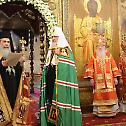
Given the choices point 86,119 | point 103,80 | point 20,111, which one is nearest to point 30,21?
point 20,111

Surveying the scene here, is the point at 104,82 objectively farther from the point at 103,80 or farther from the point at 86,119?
the point at 86,119

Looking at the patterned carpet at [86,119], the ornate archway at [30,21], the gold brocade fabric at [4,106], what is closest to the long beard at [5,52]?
the gold brocade fabric at [4,106]

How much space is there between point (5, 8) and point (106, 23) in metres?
2.48

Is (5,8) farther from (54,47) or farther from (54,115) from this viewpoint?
(54,115)

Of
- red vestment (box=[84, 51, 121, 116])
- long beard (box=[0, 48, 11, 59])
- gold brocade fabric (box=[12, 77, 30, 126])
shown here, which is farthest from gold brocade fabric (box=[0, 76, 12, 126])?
red vestment (box=[84, 51, 121, 116])

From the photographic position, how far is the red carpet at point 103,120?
18.9 feet

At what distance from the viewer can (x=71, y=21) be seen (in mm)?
6609

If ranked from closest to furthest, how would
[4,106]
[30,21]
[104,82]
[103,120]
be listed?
[4,106] → [30,21] → [103,120] → [104,82]

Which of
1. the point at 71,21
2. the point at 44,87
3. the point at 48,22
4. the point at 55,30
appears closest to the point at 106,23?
the point at 71,21

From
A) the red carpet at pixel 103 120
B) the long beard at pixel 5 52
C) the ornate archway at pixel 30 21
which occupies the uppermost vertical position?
the ornate archway at pixel 30 21

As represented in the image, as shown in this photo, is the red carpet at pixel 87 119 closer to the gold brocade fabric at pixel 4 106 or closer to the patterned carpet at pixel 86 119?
the patterned carpet at pixel 86 119

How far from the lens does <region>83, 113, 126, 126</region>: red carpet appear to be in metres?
5.75

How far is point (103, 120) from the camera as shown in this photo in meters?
6.10

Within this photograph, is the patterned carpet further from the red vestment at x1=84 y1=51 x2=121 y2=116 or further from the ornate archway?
the red vestment at x1=84 y1=51 x2=121 y2=116
